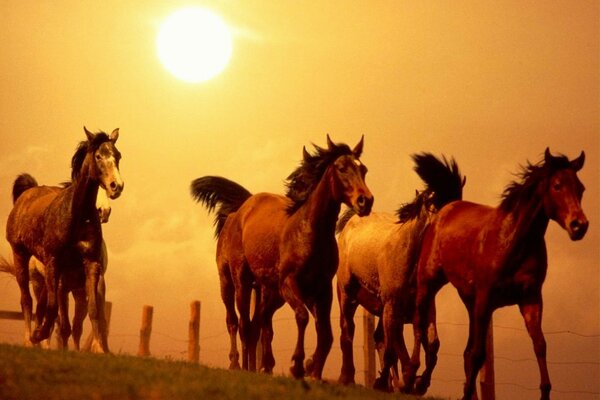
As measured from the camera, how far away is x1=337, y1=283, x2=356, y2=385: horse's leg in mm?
11922

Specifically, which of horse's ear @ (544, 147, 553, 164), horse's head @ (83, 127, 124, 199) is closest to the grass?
horse's head @ (83, 127, 124, 199)

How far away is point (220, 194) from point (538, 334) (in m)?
6.97

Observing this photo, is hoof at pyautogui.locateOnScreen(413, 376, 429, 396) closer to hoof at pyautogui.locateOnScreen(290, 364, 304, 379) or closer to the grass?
the grass

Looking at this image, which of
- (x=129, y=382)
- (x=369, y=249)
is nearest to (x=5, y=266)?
(x=369, y=249)

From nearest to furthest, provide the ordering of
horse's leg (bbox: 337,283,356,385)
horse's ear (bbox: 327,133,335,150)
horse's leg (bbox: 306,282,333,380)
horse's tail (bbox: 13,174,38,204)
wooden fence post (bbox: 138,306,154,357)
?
horse's leg (bbox: 306,282,333,380) → horse's leg (bbox: 337,283,356,385) → horse's ear (bbox: 327,133,335,150) → horse's tail (bbox: 13,174,38,204) → wooden fence post (bbox: 138,306,154,357)

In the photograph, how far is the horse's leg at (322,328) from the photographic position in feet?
37.8

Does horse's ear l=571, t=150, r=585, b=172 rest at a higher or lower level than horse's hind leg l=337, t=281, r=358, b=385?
higher

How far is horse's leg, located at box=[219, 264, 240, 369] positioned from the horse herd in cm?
2

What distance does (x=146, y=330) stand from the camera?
2111cm

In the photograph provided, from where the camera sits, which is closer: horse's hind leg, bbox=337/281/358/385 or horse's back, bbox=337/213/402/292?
horse's hind leg, bbox=337/281/358/385

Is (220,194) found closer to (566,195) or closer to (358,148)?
(358,148)

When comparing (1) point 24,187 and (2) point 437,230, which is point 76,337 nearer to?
(1) point 24,187

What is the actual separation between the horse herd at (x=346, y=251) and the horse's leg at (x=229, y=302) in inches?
0.9

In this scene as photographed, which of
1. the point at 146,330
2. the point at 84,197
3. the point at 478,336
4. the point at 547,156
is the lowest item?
the point at 478,336
